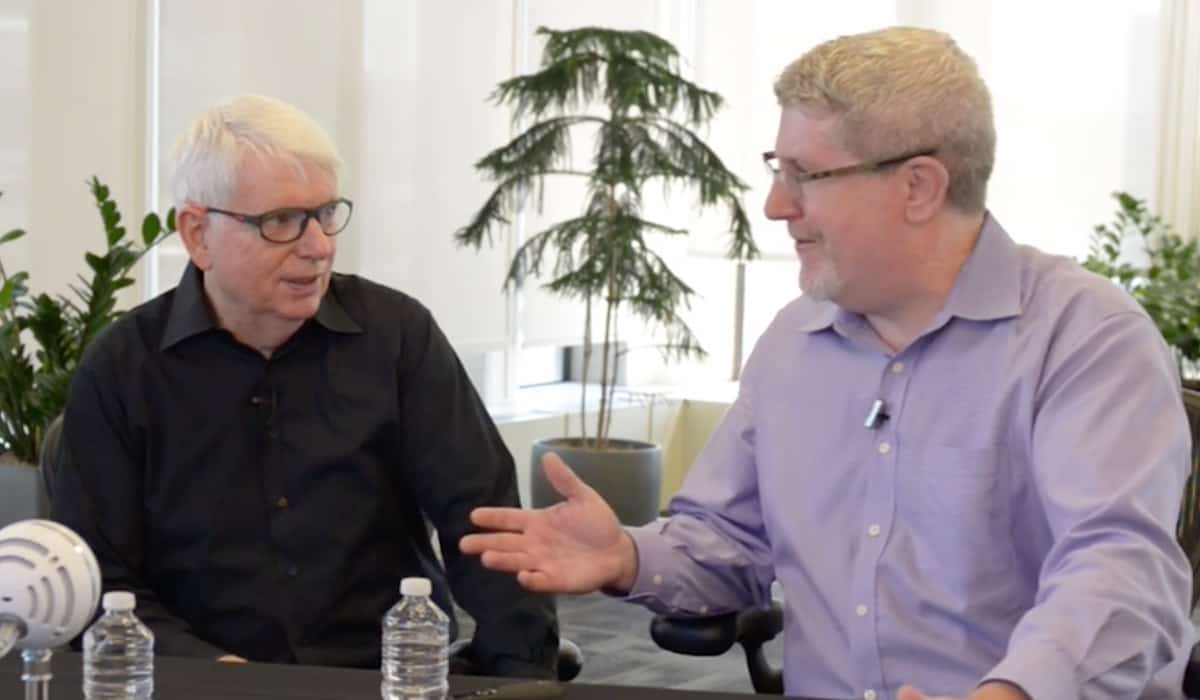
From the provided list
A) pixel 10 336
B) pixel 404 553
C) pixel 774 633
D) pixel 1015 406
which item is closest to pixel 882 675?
pixel 774 633

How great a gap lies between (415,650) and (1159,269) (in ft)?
16.6

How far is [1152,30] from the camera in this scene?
23.2 ft

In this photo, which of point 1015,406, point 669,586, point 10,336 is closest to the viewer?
point 1015,406

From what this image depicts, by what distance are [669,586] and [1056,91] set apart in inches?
222

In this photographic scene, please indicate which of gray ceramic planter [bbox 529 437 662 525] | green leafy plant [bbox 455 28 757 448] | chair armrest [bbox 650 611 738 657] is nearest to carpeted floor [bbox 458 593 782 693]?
gray ceramic planter [bbox 529 437 662 525]

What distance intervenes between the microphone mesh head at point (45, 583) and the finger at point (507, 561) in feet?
2.28

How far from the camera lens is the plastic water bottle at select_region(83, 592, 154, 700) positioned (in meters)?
1.64

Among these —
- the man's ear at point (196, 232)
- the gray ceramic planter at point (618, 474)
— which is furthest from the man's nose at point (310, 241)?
the gray ceramic planter at point (618, 474)

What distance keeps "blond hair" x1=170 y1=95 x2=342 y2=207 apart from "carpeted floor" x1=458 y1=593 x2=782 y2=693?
2.19 meters

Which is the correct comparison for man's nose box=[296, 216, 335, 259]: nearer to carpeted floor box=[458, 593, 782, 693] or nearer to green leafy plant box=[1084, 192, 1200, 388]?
carpeted floor box=[458, 593, 782, 693]

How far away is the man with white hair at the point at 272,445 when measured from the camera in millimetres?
2311

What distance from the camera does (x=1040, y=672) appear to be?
1.64m

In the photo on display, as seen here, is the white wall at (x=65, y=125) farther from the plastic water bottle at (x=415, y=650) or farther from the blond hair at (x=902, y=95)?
the blond hair at (x=902, y=95)

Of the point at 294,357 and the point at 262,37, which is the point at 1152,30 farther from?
the point at 294,357
